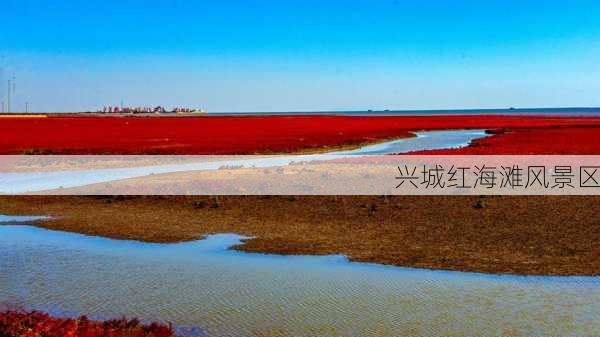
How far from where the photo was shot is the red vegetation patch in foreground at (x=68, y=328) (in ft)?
24.9

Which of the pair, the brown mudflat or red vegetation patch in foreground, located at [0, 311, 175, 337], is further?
the brown mudflat

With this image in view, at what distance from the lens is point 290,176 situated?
28203mm

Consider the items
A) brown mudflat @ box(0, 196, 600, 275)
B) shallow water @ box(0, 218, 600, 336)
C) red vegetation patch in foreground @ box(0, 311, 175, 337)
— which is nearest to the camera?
red vegetation patch in foreground @ box(0, 311, 175, 337)

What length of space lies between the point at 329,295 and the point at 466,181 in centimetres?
1566

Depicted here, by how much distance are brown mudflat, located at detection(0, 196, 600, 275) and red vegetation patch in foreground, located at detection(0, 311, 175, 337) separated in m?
5.86

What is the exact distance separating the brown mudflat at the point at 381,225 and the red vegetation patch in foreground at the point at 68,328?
5.86 metres

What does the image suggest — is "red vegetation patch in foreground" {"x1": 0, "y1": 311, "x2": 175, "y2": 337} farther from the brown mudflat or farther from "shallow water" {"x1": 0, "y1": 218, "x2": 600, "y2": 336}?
the brown mudflat

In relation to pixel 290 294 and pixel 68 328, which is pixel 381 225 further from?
pixel 68 328

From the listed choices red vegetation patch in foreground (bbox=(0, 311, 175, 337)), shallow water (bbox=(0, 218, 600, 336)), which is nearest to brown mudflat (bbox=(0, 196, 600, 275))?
shallow water (bbox=(0, 218, 600, 336))

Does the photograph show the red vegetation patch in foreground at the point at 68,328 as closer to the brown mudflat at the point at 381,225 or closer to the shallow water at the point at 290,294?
the shallow water at the point at 290,294

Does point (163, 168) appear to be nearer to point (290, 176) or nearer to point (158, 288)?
point (290, 176)

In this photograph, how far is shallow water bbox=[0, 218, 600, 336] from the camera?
30.5ft

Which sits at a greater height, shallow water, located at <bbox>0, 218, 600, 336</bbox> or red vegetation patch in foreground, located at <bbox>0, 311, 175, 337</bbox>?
red vegetation patch in foreground, located at <bbox>0, 311, 175, 337</bbox>

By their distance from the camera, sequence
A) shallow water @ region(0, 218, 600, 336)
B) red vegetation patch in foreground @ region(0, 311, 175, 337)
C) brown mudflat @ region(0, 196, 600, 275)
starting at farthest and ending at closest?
brown mudflat @ region(0, 196, 600, 275)
shallow water @ region(0, 218, 600, 336)
red vegetation patch in foreground @ region(0, 311, 175, 337)
